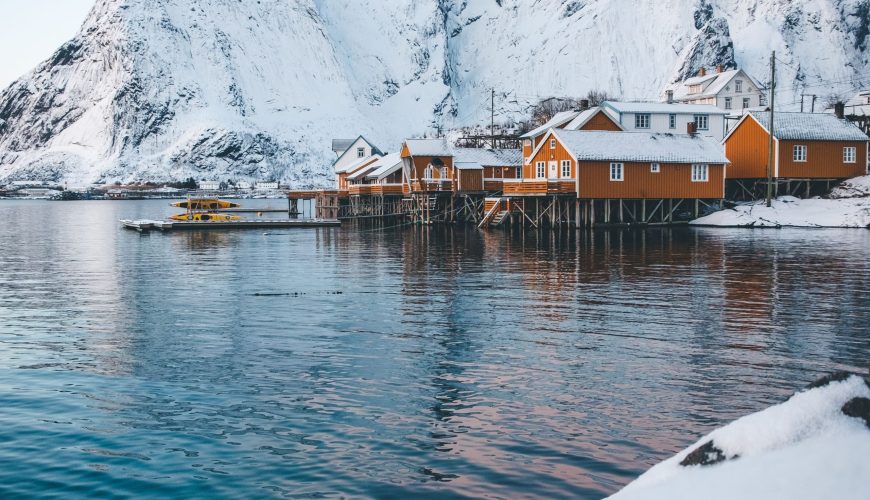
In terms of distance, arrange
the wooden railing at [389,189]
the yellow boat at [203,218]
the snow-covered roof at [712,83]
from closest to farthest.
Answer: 1. the yellow boat at [203,218]
2. the wooden railing at [389,189]
3. the snow-covered roof at [712,83]

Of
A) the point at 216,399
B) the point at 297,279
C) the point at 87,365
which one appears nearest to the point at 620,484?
the point at 216,399

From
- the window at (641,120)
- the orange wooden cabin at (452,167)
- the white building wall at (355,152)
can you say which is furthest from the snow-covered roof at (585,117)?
the white building wall at (355,152)

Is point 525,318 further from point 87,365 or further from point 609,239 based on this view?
point 609,239

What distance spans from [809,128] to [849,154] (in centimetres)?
350

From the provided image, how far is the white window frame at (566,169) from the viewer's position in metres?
61.7

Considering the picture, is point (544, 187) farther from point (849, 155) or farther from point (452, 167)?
Result: point (849, 155)

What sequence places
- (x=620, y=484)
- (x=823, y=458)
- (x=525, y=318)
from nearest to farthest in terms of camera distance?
(x=823, y=458) → (x=620, y=484) → (x=525, y=318)

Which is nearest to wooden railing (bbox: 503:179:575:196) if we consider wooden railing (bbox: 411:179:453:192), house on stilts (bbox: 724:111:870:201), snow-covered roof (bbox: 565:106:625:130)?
snow-covered roof (bbox: 565:106:625:130)

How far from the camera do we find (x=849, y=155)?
6756cm

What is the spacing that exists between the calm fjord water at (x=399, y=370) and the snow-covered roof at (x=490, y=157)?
40240 mm

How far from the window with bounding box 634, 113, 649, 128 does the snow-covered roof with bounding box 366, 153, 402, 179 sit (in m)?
21.4

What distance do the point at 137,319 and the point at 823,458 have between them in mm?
21731

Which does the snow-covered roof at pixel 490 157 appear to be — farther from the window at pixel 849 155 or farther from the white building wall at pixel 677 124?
the window at pixel 849 155

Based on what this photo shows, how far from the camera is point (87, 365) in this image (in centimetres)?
1858
